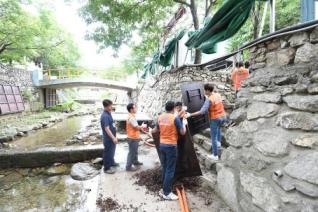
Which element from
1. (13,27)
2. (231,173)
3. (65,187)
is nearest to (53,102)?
(13,27)

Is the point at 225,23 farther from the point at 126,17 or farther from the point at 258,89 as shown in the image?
the point at 126,17

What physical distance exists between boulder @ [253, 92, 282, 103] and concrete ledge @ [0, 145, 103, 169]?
4.86 m

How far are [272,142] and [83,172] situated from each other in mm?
4482

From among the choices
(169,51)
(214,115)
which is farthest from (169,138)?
(169,51)

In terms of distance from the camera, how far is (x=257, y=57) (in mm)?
2756

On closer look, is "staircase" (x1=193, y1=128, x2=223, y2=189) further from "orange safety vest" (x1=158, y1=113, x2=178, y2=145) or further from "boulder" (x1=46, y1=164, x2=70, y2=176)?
"boulder" (x1=46, y1=164, x2=70, y2=176)

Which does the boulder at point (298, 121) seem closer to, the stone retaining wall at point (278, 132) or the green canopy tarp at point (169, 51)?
the stone retaining wall at point (278, 132)

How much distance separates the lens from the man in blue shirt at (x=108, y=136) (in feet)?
14.6

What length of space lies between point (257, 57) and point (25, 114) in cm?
1679

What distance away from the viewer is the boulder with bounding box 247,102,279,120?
2.38 metres

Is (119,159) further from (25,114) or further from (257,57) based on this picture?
(25,114)

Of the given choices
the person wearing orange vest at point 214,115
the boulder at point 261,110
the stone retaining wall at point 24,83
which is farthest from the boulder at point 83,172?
the stone retaining wall at point 24,83

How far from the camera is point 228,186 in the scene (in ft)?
9.92

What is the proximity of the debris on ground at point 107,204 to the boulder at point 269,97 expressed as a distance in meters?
2.50
